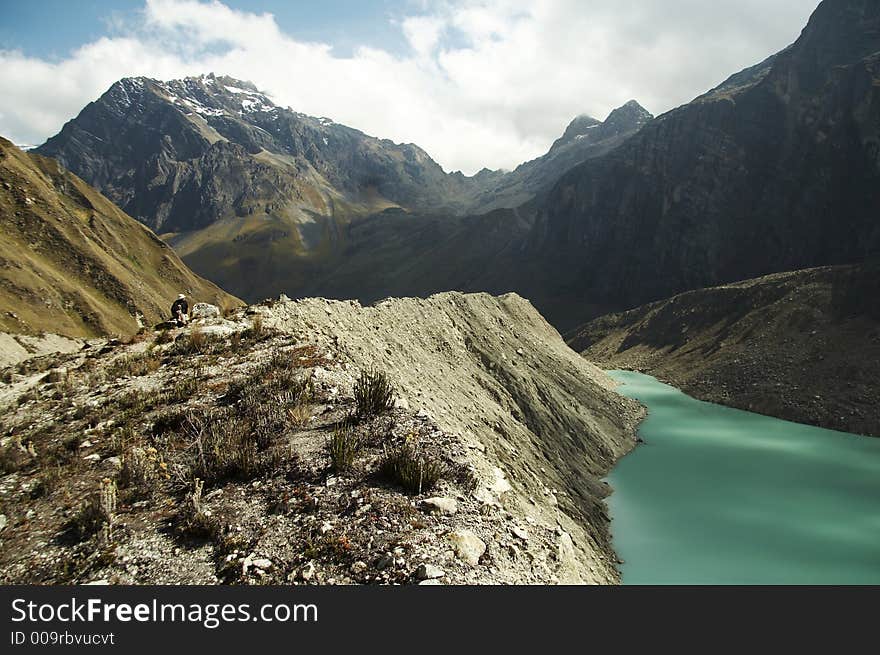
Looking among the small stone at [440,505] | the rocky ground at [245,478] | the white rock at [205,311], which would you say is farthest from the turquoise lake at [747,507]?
the white rock at [205,311]

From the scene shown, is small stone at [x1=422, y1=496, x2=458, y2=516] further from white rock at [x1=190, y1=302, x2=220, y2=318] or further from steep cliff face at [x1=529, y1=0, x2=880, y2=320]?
steep cliff face at [x1=529, y1=0, x2=880, y2=320]

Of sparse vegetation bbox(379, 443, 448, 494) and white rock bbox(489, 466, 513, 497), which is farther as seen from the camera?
white rock bbox(489, 466, 513, 497)

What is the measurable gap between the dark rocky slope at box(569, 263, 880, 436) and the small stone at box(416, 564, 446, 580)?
52.1 meters

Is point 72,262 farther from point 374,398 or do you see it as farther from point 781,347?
point 781,347

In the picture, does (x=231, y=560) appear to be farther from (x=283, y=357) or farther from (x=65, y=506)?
(x=283, y=357)

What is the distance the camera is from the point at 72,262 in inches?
2594

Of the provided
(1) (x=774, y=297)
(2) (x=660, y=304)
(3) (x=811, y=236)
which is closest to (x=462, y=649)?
(1) (x=774, y=297)

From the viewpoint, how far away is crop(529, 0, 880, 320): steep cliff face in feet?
333

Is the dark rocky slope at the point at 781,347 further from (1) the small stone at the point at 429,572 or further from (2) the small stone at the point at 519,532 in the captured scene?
(1) the small stone at the point at 429,572

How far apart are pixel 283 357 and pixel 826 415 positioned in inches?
2066

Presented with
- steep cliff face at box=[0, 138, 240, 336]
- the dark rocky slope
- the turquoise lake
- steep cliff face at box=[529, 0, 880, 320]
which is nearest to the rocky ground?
the turquoise lake

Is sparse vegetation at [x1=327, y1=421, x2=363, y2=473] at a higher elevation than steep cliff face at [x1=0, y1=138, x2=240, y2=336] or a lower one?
lower

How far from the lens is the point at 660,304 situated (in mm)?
91562

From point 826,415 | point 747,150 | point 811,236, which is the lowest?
point 826,415
